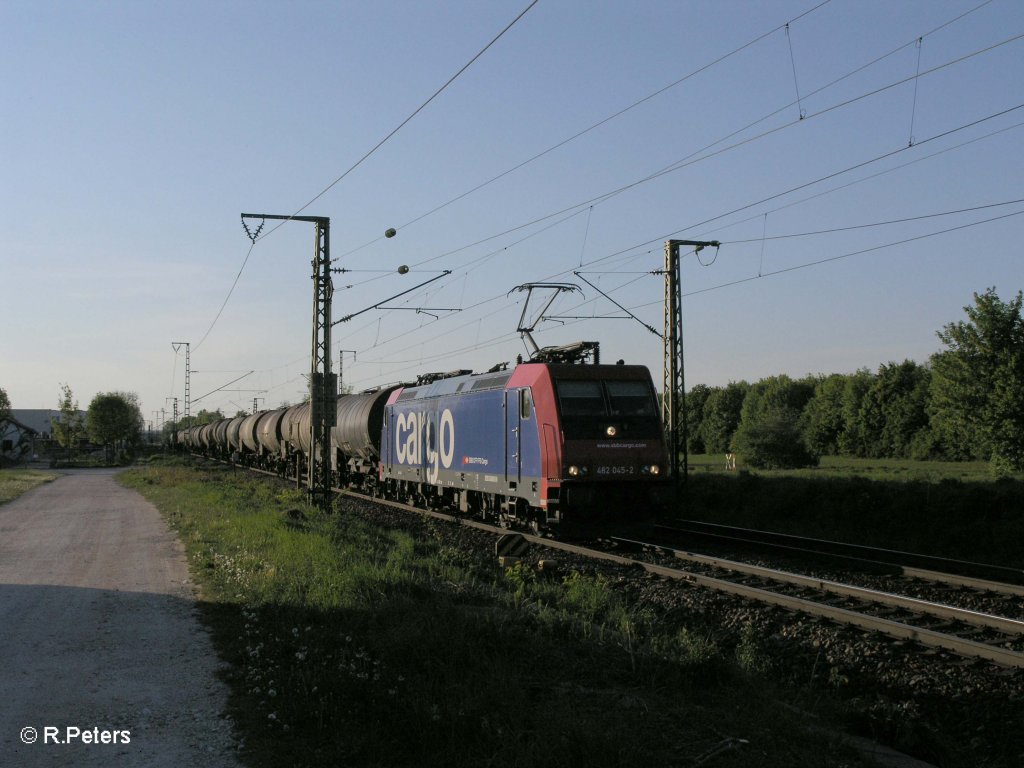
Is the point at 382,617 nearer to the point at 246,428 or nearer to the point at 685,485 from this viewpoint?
the point at 685,485

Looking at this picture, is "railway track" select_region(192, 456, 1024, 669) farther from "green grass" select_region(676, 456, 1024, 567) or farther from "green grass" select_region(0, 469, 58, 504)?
"green grass" select_region(0, 469, 58, 504)

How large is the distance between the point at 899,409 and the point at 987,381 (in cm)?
4098

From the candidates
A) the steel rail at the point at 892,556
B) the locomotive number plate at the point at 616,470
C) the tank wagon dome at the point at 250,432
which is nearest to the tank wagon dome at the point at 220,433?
the tank wagon dome at the point at 250,432

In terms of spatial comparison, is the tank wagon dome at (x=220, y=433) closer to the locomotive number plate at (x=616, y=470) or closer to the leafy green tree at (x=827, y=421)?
the locomotive number plate at (x=616, y=470)

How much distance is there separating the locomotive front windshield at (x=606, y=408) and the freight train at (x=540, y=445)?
19 millimetres

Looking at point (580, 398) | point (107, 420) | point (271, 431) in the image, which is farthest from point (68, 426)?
point (580, 398)

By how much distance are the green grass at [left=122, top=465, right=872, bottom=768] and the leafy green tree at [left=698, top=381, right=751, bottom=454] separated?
97.3 metres

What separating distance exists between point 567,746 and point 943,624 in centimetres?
622

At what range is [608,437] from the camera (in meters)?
15.8

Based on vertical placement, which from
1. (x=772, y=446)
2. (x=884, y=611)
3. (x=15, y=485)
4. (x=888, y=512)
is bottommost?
(x=884, y=611)

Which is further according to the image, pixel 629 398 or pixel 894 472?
pixel 894 472

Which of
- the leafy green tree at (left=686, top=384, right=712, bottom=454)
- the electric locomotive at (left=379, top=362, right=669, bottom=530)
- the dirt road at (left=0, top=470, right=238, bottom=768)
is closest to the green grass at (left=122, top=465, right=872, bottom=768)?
the dirt road at (left=0, top=470, right=238, bottom=768)

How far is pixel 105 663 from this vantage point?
26.1 ft

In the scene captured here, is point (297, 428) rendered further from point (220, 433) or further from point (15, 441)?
point (15, 441)
